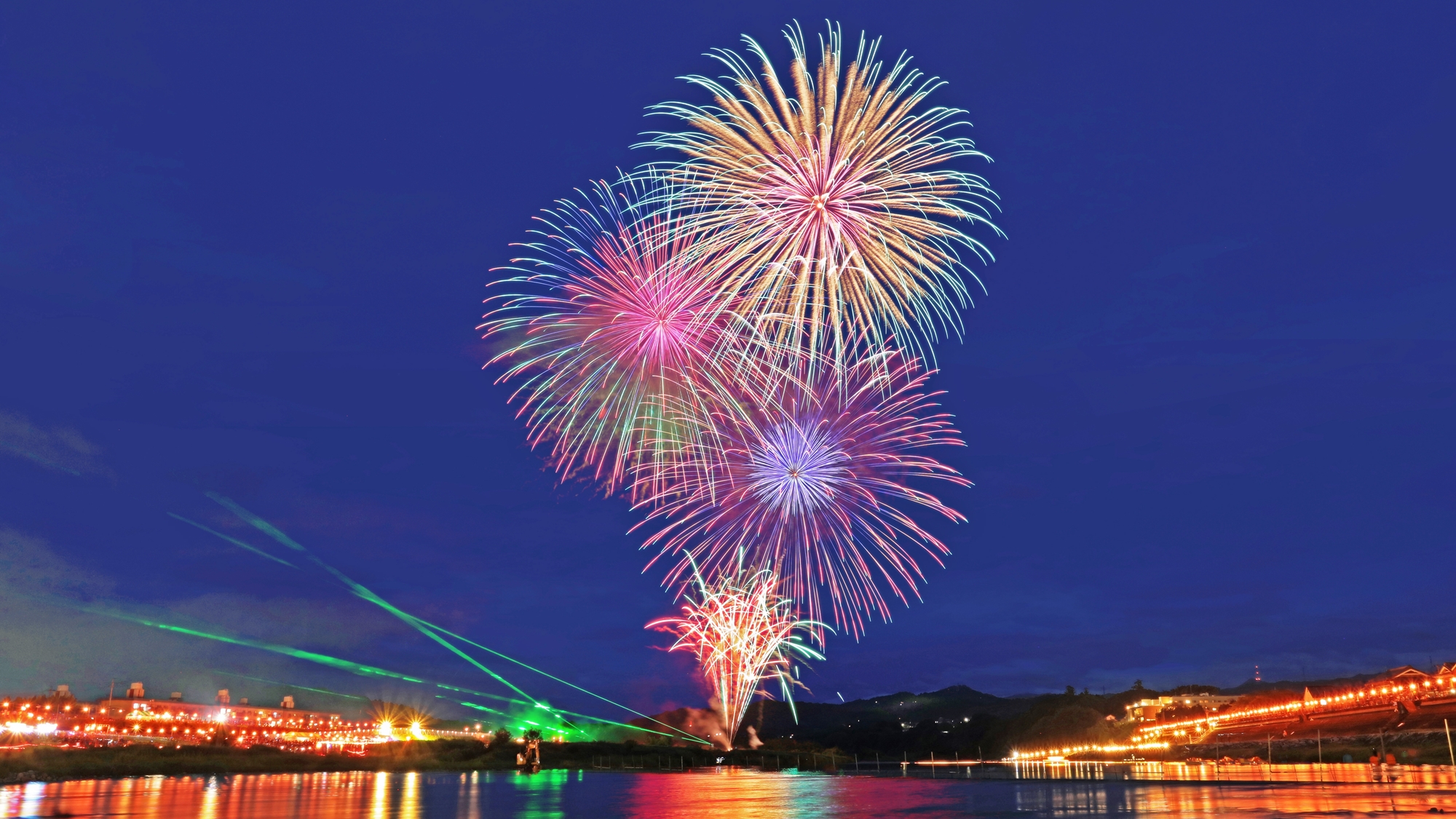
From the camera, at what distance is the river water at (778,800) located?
37312 millimetres

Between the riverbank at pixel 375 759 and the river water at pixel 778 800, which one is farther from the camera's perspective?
the riverbank at pixel 375 759

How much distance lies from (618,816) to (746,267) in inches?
997

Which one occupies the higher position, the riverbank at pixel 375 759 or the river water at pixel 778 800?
the river water at pixel 778 800

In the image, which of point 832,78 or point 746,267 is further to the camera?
point 746,267

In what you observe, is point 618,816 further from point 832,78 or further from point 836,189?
point 832,78

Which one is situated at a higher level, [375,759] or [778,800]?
[778,800]

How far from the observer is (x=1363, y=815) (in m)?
29.5

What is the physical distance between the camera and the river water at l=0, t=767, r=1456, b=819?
3731 centimetres

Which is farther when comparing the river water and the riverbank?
the riverbank

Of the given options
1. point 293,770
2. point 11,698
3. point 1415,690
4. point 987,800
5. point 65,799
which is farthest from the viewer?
point 11,698

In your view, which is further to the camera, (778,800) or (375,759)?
(375,759)

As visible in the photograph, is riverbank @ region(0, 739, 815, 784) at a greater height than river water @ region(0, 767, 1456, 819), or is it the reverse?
river water @ region(0, 767, 1456, 819)

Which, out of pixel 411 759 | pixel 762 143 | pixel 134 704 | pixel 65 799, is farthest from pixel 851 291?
pixel 134 704

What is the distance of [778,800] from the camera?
51562 mm
